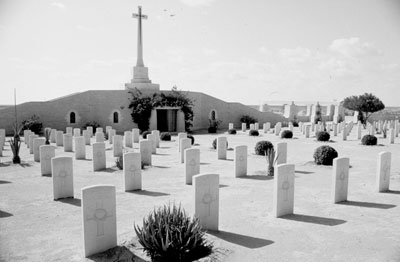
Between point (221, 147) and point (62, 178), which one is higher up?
point (221, 147)

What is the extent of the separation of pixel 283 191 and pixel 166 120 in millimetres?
23534

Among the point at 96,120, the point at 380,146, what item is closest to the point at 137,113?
the point at 96,120

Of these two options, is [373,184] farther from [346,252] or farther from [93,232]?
[93,232]

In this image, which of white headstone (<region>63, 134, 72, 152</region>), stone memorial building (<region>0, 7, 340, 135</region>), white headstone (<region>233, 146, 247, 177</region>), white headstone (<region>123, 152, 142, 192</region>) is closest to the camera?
white headstone (<region>123, 152, 142, 192</region>)

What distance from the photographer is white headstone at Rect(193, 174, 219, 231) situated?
632cm

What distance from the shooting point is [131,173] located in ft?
31.2

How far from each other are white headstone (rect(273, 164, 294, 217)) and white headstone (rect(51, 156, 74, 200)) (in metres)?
5.66

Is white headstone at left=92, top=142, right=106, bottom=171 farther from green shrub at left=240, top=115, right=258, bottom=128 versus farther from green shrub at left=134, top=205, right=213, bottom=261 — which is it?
green shrub at left=240, top=115, right=258, bottom=128

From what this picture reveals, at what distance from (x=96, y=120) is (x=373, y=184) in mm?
24050

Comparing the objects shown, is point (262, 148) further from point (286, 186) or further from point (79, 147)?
→ point (79, 147)

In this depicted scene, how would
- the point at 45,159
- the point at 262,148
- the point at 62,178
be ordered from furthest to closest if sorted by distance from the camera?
the point at 262,148, the point at 45,159, the point at 62,178

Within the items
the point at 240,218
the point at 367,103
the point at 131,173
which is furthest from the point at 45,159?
the point at 367,103

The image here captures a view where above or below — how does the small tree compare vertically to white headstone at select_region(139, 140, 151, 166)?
above

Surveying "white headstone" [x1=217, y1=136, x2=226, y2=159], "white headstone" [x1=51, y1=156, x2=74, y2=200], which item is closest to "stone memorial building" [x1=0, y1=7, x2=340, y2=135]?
"white headstone" [x1=217, y1=136, x2=226, y2=159]
